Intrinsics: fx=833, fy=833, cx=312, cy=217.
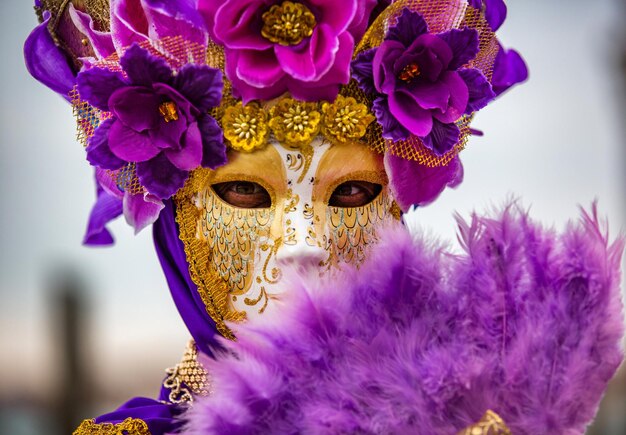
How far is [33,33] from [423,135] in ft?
2.86

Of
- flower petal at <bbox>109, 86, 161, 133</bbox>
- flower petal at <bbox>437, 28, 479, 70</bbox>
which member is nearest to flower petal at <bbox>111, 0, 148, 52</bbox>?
flower petal at <bbox>109, 86, 161, 133</bbox>

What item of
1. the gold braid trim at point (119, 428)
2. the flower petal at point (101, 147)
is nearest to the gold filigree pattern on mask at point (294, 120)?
the flower petal at point (101, 147)

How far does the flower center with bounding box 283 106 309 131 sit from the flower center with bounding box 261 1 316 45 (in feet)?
0.42

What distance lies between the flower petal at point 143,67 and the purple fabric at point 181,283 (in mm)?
305

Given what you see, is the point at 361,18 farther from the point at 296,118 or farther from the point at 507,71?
Result: the point at 507,71

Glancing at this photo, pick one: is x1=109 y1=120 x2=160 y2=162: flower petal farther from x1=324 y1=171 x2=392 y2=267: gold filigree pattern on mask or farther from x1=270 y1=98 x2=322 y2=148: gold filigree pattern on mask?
x1=324 y1=171 x2=392 y2=267: gold filigree pattern on mask

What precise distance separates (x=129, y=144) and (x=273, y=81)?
0.30 metres

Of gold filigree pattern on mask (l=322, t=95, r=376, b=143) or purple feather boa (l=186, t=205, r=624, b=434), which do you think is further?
gold filigree pattern on mask (l=322, t=95, r=376, b=143)

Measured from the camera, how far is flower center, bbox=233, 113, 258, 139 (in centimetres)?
158

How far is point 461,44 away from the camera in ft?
5.19

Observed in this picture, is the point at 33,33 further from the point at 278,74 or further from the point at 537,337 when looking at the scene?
the point at 537,337

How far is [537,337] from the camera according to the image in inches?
46.2

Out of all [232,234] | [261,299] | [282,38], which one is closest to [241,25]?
[282,38]

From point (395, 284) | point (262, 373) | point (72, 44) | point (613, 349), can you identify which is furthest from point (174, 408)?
point (613, 349)
